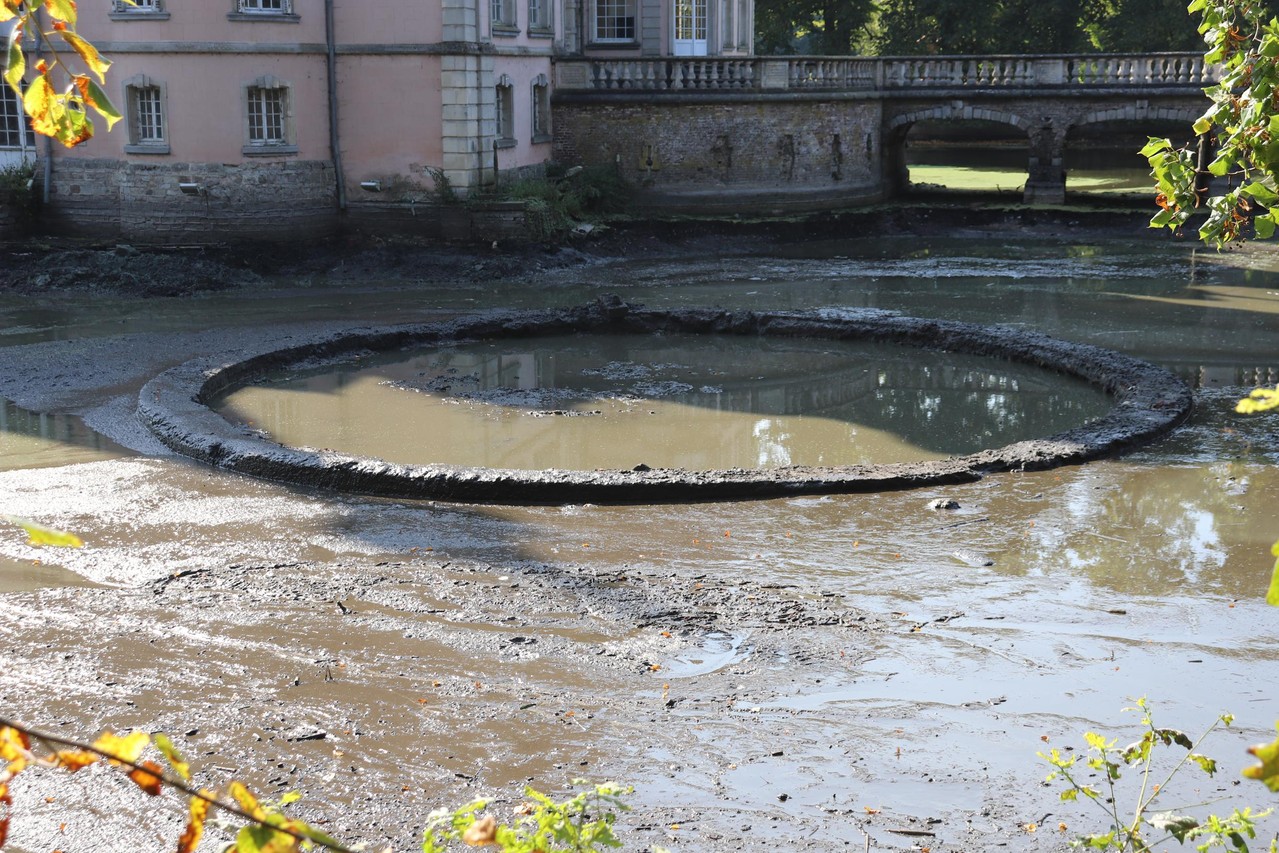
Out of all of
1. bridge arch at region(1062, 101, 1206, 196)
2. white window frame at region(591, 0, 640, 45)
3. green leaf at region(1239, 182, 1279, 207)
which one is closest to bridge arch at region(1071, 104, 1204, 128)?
bridge arch at region(1062, 101, 1206, 196)

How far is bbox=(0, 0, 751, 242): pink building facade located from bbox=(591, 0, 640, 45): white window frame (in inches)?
218

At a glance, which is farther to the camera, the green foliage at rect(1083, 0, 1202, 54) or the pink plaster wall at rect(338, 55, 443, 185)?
the green foliage at rect(1083, 0, 1202, 54)

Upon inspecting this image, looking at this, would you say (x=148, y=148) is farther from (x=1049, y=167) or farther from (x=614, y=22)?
(x=1049, y=167)

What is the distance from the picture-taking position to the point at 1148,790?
20.1ft

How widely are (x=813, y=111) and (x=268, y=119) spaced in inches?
496

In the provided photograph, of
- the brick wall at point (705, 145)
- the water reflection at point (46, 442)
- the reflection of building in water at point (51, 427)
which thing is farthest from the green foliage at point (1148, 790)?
the brick wall at point (705, 145)

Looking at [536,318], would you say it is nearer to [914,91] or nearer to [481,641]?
[481,641]

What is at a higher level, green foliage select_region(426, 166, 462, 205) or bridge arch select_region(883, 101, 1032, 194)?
bridge arch select_region(883, 101, 1032, 194)

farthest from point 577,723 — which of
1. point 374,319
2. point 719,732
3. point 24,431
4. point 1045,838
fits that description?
point 374,319

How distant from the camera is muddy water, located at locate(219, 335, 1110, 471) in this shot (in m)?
13.2

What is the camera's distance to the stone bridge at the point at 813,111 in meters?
31.0

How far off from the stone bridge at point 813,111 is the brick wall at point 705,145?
0.02m

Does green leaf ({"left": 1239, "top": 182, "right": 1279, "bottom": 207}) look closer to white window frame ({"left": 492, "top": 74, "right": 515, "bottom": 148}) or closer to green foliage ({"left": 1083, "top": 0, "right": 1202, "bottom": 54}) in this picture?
white window frame ({"left": 492, "top": 74, "right": 515, "bottom": 148})

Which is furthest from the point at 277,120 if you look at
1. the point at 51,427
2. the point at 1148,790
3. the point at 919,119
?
the point at 1148,790
